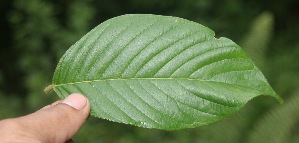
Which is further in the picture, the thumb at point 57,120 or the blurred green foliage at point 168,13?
the blurred green foliage at point 168,13

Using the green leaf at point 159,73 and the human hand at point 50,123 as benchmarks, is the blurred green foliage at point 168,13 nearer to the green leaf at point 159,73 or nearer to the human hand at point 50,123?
the human hand at point 50,123

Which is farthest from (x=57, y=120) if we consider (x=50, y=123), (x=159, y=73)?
(x=159, y=73)

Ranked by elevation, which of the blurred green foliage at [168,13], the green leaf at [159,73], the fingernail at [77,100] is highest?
the green leaf at [159,73]

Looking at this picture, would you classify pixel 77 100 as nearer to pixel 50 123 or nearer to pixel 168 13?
pixel 50 123

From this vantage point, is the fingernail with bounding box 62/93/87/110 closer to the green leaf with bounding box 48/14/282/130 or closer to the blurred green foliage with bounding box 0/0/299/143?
the green leaf with bounding box 48/14/282/130

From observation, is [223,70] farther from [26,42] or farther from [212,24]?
[212,24]

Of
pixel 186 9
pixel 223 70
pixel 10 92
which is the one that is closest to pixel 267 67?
pixel 186 9

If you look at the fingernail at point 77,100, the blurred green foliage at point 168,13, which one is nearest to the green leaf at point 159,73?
the fingernail at point 77,100
